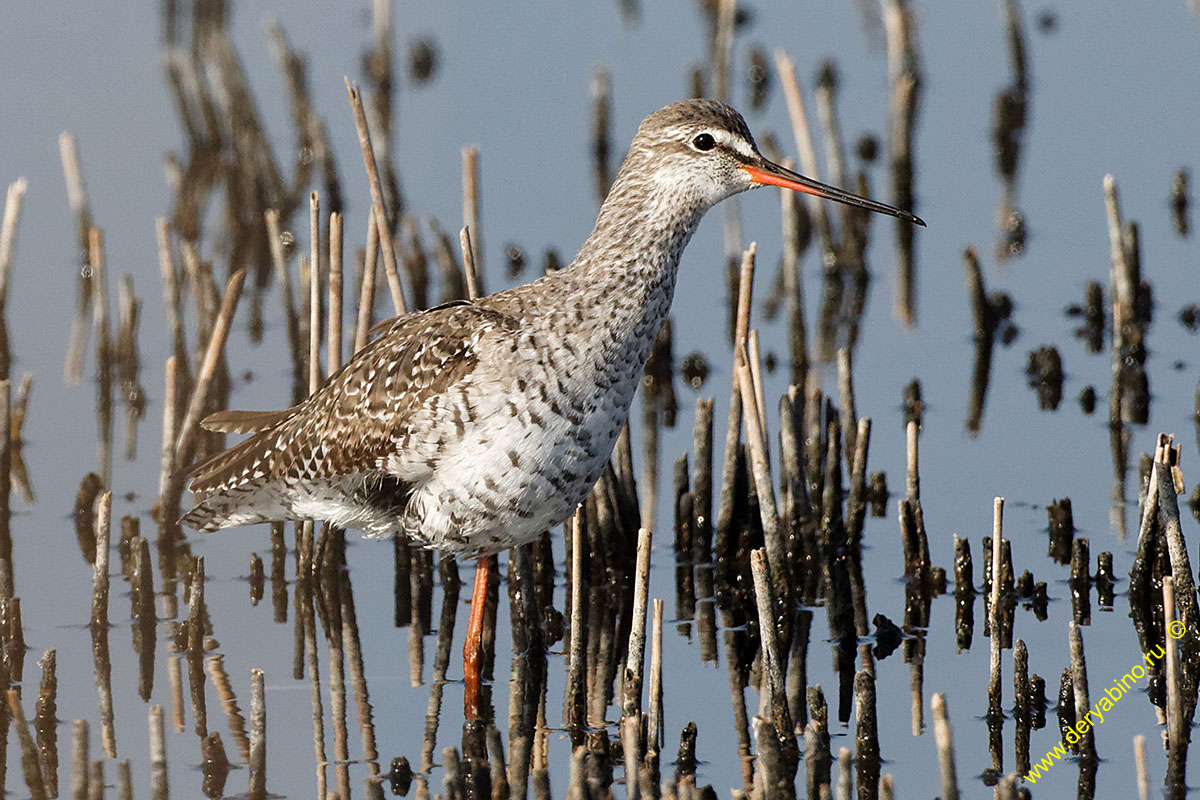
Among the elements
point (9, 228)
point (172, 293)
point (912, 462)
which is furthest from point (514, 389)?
point (9, 228)

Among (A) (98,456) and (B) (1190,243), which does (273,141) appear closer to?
(A) (98,456)

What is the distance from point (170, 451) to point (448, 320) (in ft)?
7.71

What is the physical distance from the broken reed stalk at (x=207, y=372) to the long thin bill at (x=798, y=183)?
118 inches

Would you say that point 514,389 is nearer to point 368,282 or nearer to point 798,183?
point 798,183

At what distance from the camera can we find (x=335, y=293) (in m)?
8.27

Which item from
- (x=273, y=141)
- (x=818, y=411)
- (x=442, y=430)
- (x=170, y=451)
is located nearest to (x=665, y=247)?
(x=442, y=430)

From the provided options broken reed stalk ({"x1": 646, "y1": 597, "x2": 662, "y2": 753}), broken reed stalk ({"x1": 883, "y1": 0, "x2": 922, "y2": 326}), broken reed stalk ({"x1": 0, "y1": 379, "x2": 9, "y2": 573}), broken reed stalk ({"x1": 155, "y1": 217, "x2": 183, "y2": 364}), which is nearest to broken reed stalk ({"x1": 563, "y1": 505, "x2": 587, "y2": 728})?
broken reed stalk ({"x1": 646, "y1": 597, "x2": 662, "y2": 753})

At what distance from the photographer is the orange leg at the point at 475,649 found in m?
7.45

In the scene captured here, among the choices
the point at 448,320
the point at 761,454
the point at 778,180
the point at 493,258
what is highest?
the point at 493,258

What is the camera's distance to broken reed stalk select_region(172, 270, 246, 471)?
28.8ft

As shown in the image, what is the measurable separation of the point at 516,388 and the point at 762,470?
4.89 feet

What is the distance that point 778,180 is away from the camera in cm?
713

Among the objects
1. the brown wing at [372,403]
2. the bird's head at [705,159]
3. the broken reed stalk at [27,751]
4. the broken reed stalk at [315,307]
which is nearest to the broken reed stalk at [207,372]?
the broken reed stalk at [315,307]

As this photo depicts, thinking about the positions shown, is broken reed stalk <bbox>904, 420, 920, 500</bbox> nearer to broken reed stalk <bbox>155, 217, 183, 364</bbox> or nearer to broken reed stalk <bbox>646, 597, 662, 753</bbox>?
broken reed stalk <bbox>646, 597, 662, 753</bbox>
